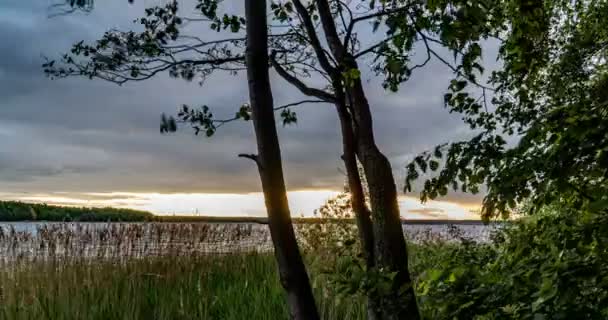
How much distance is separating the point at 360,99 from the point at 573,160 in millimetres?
1206

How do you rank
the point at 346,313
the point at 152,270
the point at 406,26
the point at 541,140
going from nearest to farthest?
the point at 541,140 → the point at 406,26 → the point at 346,313 → the point at 152,270

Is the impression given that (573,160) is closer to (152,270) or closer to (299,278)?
(299,278)

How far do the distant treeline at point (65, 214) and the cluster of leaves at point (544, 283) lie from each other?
447 centimetres

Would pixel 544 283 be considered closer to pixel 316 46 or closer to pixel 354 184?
pixel 354 184

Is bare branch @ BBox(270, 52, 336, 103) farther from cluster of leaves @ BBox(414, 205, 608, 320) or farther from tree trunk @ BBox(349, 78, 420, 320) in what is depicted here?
cluster of leaves @ BBox(414, 205, 608, 320)

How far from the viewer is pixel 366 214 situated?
2.57 metres

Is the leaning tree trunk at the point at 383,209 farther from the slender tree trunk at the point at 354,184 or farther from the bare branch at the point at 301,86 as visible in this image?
the bare branch at the point at 301,86

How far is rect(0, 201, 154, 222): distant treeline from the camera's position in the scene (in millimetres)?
5852

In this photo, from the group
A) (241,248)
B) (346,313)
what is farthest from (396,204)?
(241,248)

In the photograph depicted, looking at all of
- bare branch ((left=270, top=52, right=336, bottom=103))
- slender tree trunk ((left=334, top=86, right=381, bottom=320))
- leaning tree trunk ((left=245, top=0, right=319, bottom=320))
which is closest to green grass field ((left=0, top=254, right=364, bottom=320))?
slender tree trunk ((left=334, top=86, right=381, bottom=320))

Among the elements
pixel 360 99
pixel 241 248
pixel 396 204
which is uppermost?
pixel 360 99

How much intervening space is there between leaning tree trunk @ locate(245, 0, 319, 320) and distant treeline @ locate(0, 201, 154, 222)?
3802 millimetres

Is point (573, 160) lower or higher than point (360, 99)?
lower

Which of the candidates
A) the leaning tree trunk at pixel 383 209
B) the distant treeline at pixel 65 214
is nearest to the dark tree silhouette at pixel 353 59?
the leaning tree trunk at pixel 383 209
